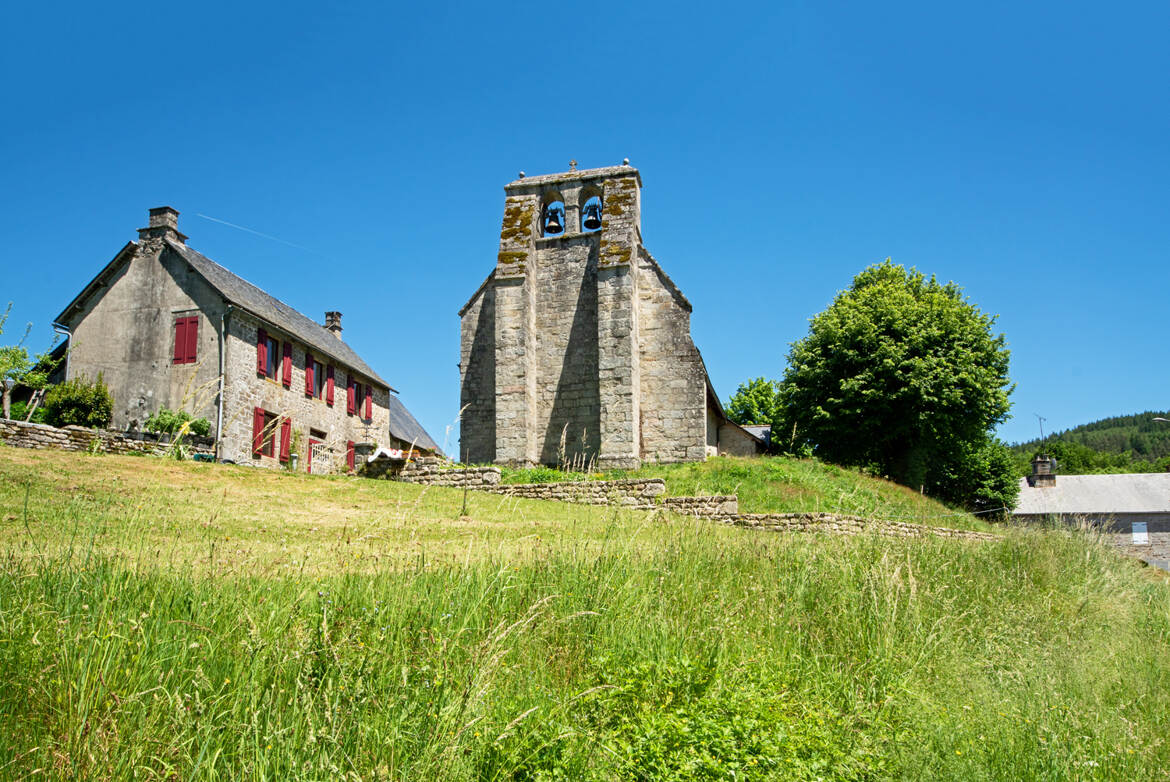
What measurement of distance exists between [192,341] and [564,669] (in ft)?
73.3

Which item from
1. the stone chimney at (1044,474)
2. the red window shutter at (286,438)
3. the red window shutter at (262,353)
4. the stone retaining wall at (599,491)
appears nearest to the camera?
the stone retaining wall at (599,491)

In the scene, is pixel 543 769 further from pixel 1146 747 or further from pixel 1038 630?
pixel 1038 630

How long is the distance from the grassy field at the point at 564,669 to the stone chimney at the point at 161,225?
2095 cm

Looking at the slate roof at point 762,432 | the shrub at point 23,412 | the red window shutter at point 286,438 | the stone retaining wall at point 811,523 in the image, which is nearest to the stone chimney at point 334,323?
the red window shutter at point 286,438

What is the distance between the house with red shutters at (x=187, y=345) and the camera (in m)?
23.5

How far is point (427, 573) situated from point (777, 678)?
8.06ft

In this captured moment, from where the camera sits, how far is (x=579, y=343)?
77.3 ft

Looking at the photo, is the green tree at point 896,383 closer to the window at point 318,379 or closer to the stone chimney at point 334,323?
the window at point 318,379

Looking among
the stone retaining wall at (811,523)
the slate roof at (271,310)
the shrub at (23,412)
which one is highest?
the slate roof at (271,310)

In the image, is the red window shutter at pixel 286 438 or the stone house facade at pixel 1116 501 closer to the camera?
the red window shutter at pixel 286 438

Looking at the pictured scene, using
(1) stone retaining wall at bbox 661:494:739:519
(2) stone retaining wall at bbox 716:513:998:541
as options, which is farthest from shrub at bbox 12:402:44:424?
(2) stone retaining wall at bbox 716:513:998:541

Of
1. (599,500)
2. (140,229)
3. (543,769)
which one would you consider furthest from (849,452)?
(543,769)

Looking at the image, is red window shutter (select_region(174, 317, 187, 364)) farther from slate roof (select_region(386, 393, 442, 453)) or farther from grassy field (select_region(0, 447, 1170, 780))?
grassy field (select_region(0, 447, 1170, 780))

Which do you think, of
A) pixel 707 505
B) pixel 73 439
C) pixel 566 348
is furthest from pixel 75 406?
pixel 707 505
